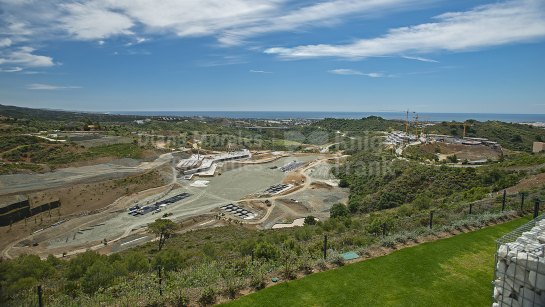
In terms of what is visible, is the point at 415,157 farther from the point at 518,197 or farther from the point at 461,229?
the point at 461,229

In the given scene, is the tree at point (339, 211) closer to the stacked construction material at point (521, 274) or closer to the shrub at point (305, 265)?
the shrub at point (305, 265)

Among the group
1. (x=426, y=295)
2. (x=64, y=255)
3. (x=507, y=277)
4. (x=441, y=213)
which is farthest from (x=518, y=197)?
(x=64, y=255)

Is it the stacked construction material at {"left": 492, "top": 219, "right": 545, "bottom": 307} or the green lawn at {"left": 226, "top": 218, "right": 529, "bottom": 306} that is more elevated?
the stacked construction material at {"left": 492, "top": 219, "right": 545, "bottom": 307}

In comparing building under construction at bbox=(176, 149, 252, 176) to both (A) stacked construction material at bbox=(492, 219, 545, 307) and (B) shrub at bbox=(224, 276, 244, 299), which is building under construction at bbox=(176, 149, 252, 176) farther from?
(A) stacked construction material at bbox=(492, 219, 545, 307)

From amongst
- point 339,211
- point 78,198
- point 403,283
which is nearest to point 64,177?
point 78,198

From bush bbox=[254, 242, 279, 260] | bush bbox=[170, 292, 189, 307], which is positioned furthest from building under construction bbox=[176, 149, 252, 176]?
bush bbox=[170, 292, 189, 307]

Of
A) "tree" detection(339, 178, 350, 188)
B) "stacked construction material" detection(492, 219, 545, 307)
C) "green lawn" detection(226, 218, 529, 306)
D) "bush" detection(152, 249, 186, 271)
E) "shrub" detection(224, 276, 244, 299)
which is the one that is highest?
"stacked construction material" detection(492, 219, 545, 307)
